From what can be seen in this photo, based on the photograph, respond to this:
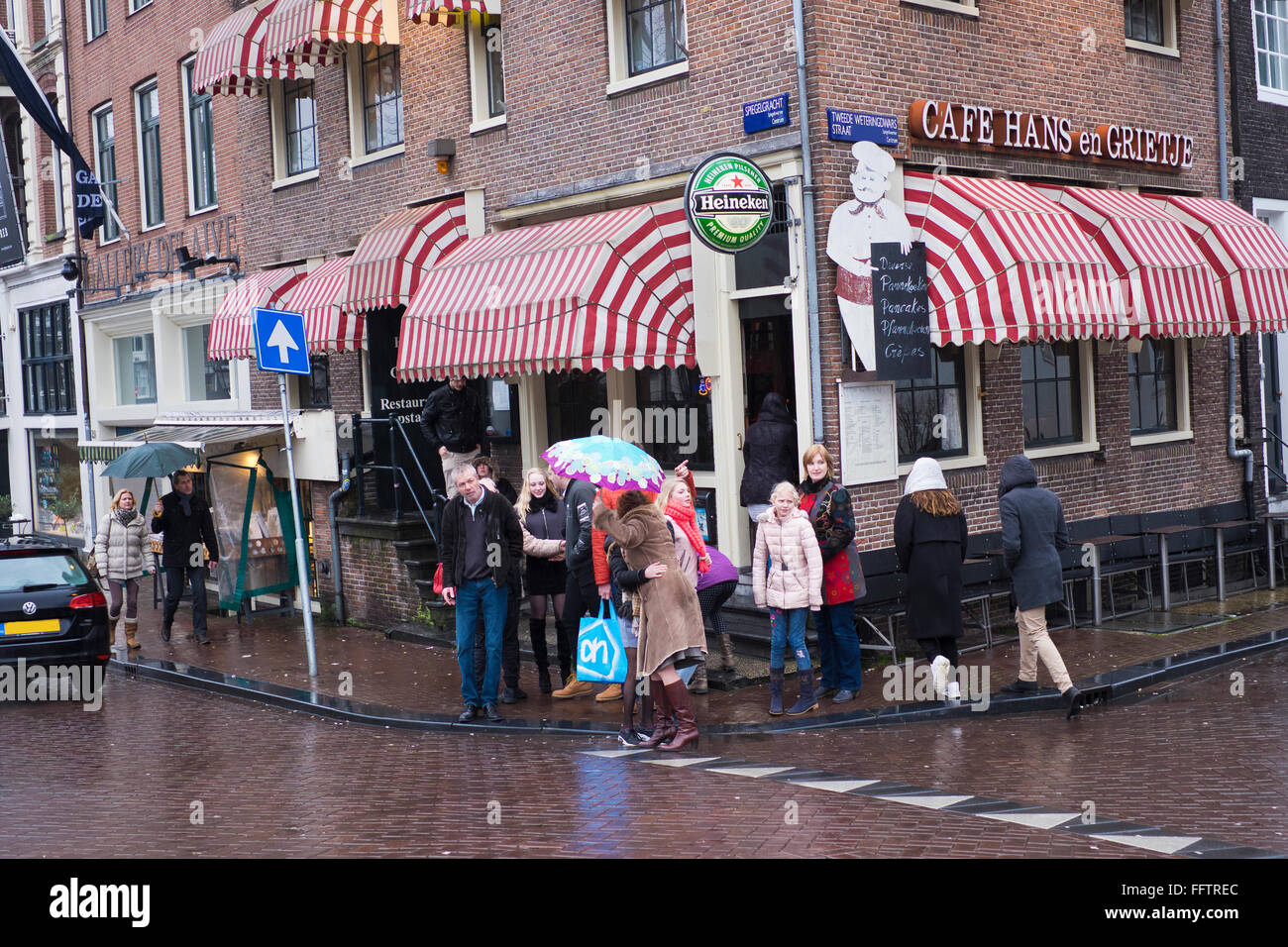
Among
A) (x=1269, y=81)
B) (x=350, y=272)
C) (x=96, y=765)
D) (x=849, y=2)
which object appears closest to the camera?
(x=96, y=765)

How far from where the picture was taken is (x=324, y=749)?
32.5 ft

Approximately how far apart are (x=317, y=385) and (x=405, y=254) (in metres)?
4.00

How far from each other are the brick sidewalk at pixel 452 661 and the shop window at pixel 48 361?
38.2ft

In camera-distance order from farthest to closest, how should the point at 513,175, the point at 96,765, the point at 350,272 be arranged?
1. the point at 350,272
2. the point at 513,175
3. the point at 96,765

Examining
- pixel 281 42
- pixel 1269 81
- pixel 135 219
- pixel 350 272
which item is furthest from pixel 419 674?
pixel 135 219

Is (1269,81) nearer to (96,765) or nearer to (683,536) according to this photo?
(683,536)

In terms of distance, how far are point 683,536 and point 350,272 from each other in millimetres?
6803

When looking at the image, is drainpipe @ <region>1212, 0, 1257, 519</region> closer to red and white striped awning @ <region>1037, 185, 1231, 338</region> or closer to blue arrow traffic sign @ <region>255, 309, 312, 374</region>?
red and white striped awning @ <region>1037, 185, 1231, 338</region>

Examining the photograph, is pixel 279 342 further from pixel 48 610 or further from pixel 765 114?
pixel 765 114

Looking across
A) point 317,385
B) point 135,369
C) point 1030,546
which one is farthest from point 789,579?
point 135,369

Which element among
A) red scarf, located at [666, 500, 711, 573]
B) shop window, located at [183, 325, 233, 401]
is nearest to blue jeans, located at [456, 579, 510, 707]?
red scarf, located at [666, 500, 711, 573]

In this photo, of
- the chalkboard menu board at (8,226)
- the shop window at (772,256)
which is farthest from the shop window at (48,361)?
the shop window at (772,256)

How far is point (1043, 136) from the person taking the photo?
523 inches

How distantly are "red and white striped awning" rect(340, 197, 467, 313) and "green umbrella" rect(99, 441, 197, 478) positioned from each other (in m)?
2.89
